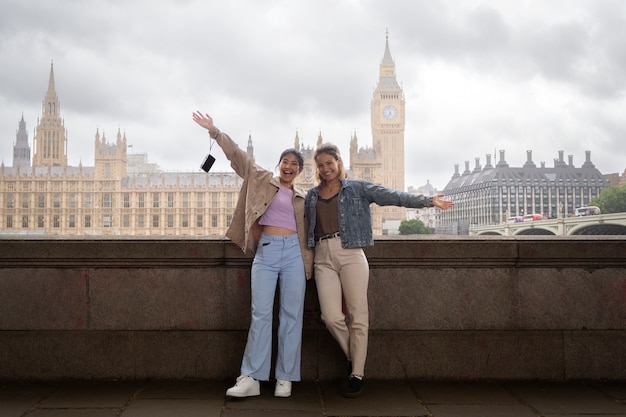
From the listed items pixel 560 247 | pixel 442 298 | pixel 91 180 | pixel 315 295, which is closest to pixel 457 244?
pixel 442 298

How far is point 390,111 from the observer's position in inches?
6083

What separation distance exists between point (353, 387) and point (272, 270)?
0.93 metres

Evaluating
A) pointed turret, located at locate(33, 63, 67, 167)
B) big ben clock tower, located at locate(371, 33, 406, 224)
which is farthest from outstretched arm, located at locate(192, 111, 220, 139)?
big ben clock tower, located at locate(371, 33, 406, 224)

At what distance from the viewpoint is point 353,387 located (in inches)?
153

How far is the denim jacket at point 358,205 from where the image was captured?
3.83 m

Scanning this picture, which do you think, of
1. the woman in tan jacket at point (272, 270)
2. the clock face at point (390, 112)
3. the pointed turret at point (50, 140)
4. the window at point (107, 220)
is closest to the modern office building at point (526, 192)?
the clock face at point (390, 112)

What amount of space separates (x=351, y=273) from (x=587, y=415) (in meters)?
1.64

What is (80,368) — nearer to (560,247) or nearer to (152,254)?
(152,254)

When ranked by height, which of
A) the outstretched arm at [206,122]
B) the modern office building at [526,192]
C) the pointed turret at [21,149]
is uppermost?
the pointed turret at [21,149]

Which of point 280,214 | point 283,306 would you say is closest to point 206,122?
point 280,214

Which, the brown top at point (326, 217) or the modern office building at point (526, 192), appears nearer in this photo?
the brown top at point (326, 217)

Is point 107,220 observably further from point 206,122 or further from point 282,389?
point 282,389

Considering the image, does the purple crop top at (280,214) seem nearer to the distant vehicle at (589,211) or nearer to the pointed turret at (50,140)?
the distant vehicle at (589,211)

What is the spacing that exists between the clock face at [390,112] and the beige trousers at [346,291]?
15090 cm
